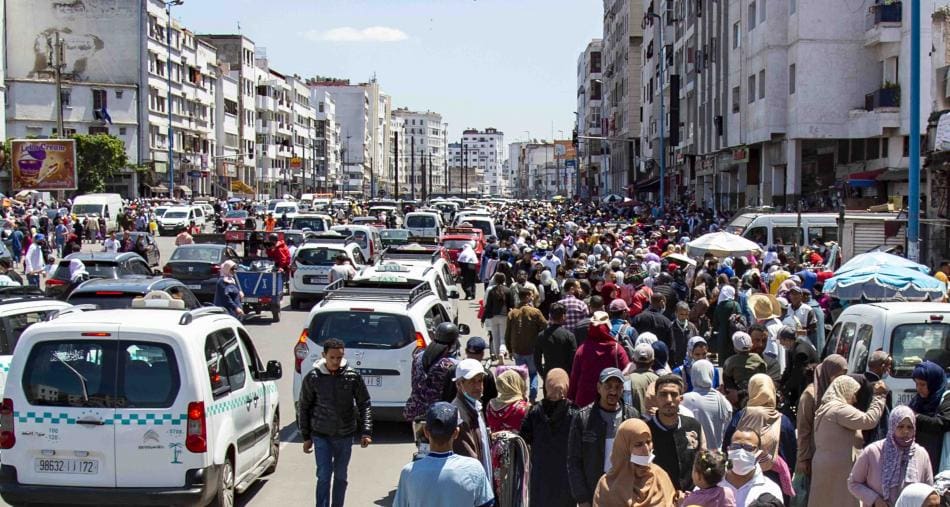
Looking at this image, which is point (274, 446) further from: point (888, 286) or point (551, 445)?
point (888, 286)

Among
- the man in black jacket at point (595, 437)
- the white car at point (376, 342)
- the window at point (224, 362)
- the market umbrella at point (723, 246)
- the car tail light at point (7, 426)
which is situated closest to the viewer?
the man in black jacket at point (595, 437)

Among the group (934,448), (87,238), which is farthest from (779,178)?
(934,448)

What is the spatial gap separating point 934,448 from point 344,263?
1639cm

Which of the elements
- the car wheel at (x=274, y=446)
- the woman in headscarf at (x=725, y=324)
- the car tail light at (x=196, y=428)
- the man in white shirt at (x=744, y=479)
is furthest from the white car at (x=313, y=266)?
the man in white shirt at (x=744, y=479)

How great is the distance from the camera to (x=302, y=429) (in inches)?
336

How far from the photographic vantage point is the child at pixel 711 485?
19.0 ft

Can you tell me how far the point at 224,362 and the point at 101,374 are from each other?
1075 mm

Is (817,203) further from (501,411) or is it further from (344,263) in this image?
(501,411)

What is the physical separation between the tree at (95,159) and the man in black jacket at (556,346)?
65.3 m

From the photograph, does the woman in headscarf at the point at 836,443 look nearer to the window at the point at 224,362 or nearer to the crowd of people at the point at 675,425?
the crowd of people at the point at 675,425

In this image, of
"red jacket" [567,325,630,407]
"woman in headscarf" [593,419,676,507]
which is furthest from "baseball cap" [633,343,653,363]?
"woman in headscarf" [593,419,676,507]

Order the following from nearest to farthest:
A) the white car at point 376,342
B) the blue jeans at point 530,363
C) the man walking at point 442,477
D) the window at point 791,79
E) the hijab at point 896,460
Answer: the man walking at point 442,477
the hijab at point 896,460
the white car at point 376,342
the blue jeans at point 530,363
the window at point 791,79

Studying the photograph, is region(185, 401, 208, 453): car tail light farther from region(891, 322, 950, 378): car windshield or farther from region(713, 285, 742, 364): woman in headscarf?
region(713, 285, 742, 364): woman in headscarf

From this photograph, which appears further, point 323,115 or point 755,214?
point 323,115
